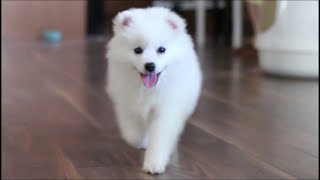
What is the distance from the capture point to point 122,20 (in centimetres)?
115

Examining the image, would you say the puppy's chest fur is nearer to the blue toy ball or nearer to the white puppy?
the white puppy

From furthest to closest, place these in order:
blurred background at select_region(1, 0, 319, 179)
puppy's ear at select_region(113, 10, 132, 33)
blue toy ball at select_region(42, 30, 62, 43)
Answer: blue toy ball at select_region(42, 30, 62, 43), blurred background at select_region(1, 0, 319, 179), puppy's ear at select_region(113, 10, 132, 33)

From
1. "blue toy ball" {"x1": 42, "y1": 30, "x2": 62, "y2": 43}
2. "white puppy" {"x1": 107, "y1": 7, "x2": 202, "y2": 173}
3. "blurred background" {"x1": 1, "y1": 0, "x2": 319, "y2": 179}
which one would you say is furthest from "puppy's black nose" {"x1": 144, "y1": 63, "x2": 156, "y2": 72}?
"blue toy ball" {"x1": 42, "y1": 30, "x2": 62, "y2": 43}

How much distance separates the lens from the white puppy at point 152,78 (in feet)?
3.77

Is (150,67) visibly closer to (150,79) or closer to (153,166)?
(150,79)

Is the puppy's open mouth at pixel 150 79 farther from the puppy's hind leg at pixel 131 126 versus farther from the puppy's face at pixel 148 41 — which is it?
the puppy's hind leg at pixel 131 126

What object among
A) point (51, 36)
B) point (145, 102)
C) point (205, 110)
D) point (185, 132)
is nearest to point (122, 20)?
point (145, 102)

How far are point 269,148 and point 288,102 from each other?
590 millimetres

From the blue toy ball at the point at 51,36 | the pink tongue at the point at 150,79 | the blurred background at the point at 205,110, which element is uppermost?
the pink tongue at the point at 150,79

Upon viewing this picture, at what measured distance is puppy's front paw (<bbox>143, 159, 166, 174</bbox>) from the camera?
1.21m

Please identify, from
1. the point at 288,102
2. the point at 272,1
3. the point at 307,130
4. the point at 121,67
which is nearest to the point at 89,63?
the point at 272,1

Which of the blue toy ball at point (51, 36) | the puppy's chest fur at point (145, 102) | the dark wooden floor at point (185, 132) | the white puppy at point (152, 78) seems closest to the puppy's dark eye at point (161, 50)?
the white puppy at point (152, 78)

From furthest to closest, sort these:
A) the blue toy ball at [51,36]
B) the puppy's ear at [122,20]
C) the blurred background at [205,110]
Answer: the blue toy ball at [51,36], the blurred background at [205,110], the puppy's ear at [122,20]

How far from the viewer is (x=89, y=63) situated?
9.60ft
